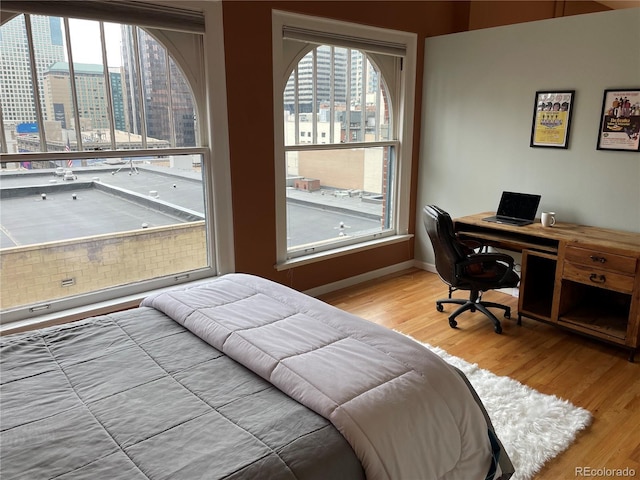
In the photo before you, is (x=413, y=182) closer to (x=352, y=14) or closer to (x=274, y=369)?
(x=352, y=14)

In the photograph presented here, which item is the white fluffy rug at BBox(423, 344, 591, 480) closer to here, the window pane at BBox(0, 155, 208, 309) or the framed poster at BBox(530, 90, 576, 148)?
the framed poster at BBox(530, 90, 576, 148)

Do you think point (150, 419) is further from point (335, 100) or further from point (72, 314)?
point (335, 100)

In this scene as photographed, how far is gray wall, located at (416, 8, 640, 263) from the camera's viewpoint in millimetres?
3508

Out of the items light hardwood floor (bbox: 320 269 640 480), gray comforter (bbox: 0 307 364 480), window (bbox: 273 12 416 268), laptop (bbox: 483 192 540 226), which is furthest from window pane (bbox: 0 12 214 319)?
laptop (bbox: 483 192 540 226)

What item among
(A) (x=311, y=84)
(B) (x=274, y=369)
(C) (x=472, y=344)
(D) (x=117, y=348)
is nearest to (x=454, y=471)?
(B) (x=274, y=369)

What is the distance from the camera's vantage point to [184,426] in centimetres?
141

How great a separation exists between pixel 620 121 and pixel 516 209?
3.06 ft

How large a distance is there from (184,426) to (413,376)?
747 mm

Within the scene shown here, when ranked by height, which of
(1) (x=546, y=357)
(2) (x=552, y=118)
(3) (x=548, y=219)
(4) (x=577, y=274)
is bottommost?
(1) (x=546, y=357)

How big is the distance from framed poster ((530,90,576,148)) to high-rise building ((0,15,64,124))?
343 cm

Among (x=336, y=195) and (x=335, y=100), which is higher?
(x=335, y=100)

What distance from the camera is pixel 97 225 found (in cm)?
303

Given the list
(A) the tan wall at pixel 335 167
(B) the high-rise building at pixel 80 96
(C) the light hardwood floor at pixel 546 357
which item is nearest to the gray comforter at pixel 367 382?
(C) the light hardwood floor at pixel 546 357

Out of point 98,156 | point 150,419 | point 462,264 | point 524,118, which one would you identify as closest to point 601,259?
point 462,264
